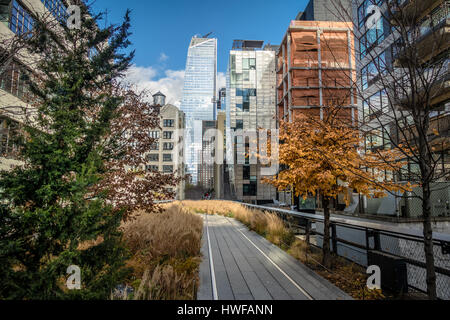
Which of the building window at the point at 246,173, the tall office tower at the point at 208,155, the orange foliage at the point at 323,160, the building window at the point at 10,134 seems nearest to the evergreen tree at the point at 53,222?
the building window at the point at 10,134

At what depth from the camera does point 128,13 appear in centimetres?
785

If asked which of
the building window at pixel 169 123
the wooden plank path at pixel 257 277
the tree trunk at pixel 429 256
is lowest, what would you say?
the wooden plank path at pixel 257 277

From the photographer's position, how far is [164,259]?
4.94 metres

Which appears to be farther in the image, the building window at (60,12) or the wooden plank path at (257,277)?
the building window at (60,12)

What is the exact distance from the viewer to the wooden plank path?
4137 millimetres

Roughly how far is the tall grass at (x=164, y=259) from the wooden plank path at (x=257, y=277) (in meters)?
0.35

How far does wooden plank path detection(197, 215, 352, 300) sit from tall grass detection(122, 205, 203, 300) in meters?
0.35

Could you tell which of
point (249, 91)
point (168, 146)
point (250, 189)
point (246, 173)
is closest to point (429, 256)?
point (246, 173)

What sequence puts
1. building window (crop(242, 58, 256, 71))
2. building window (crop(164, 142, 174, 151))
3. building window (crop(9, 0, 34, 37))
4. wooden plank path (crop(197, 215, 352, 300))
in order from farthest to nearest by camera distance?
building window (crop(164, 142, 174, 151)), building window (crop(242, 58, 256, 71)), building window (crop(9, 0, 34, 37)), wooden plank path (crop(197, 215, 352, 300))

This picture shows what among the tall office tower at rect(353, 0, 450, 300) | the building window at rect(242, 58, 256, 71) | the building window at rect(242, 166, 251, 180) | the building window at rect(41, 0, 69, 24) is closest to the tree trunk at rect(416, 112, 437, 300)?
the tall office tower at rect(353, 0, 450, 300)

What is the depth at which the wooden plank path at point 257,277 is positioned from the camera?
163 inches

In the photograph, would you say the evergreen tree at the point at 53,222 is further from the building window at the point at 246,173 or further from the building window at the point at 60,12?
the building window at the point at 246,173

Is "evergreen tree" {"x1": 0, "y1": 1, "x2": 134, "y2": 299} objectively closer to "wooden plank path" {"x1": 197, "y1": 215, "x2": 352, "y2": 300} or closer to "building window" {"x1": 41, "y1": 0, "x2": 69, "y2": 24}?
"wooden plank path" {"x1": 197, "y1": 215, "x2": 352, "y2": 300}

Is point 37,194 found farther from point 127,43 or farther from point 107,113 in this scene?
point 127,43
